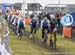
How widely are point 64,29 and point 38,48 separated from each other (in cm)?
865

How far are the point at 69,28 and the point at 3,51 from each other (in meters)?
21.0

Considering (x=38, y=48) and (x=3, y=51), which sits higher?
(x=3, y=51)

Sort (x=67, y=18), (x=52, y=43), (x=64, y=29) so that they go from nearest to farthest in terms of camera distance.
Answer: (x=52, y=43) → (x=67, y=18) → (x=64, y=29)

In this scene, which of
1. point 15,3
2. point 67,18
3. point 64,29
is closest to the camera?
point 67,18

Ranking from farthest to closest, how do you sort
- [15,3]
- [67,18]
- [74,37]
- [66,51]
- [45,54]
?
[15,3] < [74,37] < [67,18] < [66,51] < [45,54]

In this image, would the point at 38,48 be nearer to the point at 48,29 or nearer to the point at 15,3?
→ the point at 48,29

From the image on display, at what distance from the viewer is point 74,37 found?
91.5ft

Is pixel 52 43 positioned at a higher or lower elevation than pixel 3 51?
lower

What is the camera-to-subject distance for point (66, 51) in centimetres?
2062

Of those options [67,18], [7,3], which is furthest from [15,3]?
[67,18]

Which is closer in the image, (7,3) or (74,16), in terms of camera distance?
(74,16)

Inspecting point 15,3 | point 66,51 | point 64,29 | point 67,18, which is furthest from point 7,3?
point 66,51

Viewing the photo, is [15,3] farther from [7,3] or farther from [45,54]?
[45,54]

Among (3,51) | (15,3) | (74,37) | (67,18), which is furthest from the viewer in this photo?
(15,3)
